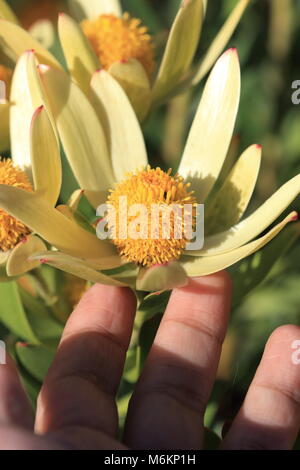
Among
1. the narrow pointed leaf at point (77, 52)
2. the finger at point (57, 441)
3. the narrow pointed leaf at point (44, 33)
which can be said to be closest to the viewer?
the finger at point (57, 441)

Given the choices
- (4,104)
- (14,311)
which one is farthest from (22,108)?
(14,311)

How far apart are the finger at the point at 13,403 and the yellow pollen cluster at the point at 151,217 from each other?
29 centimetres

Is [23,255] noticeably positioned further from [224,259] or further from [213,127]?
[213,127]

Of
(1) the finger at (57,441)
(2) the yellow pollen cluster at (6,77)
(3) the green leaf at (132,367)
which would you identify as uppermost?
(2) the yellow pollen cluster at (6,77)

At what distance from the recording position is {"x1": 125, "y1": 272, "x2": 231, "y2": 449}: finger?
3.06 feet

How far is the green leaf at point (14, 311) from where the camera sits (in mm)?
1057

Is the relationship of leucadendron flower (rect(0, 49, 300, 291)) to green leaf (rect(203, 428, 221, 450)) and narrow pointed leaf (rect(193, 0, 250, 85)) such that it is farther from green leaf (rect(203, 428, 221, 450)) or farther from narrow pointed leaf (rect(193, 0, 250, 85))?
green leaf (rect(203, 428, 221, 450))

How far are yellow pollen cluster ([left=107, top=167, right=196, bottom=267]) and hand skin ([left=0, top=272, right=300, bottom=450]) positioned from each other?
2.8 inches

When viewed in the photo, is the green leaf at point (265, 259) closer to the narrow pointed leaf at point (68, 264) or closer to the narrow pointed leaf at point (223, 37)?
the narrow pointed leaf at point (68, 264)

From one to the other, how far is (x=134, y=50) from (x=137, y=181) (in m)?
0.36

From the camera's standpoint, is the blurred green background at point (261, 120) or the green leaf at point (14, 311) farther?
the blurred green background at point (261, 120)

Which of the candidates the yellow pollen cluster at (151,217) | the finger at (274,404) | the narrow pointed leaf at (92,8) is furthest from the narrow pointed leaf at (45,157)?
the narrow pointed leaf at (92,8)

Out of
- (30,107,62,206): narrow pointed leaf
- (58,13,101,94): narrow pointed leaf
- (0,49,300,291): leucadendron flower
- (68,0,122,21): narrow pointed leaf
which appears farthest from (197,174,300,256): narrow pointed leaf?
(68,0,122,21): narrow pointed leaf

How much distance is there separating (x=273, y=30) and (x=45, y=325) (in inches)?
39.7
